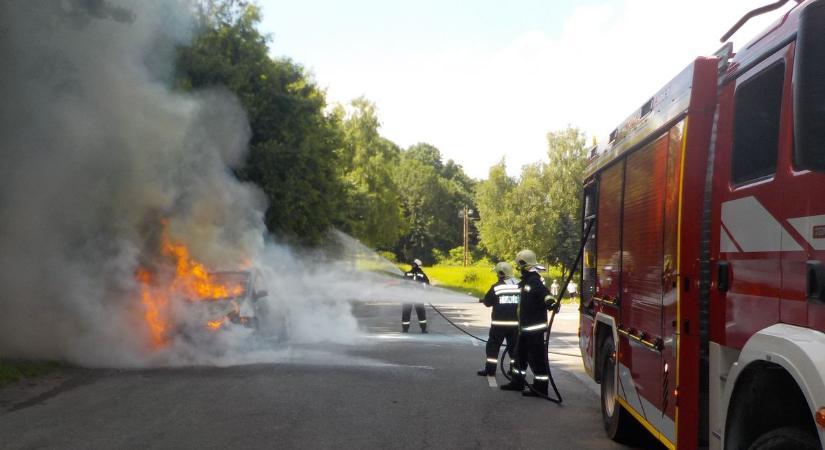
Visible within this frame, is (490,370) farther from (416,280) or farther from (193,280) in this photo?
(416,280)

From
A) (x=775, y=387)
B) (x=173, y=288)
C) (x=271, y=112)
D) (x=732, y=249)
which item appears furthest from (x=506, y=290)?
(x=271, y=112)

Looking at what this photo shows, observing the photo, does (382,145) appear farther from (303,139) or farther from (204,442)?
(204,442)

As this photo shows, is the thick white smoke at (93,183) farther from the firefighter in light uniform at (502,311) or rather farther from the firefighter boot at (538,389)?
the firefighter boot at (538,389)

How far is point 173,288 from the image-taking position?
14.0 metres

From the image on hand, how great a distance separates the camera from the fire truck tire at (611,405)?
7.08 m

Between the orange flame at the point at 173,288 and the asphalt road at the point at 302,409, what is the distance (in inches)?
70.4

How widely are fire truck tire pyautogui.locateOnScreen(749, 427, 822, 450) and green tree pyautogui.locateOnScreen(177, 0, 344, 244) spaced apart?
59.6ft

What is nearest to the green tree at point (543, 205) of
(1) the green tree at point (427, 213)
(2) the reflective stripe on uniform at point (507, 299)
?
(1) the green tree at point (427, 213)

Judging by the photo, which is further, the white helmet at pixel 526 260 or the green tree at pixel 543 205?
the green tree at pixel 543 205

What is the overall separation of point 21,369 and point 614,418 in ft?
27.0

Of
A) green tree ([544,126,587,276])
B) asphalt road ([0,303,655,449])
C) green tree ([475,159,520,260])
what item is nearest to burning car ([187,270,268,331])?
asphalt road ([0,303,655,449])

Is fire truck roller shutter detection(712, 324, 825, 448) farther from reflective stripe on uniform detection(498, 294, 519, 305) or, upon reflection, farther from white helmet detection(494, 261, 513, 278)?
white helmet detection(494, 261, 513, 278)

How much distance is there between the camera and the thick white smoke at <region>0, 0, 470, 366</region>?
41.6 ft

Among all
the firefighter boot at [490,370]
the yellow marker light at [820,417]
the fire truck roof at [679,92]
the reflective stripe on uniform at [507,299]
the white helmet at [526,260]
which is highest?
the fire truck roof at [679,92]
